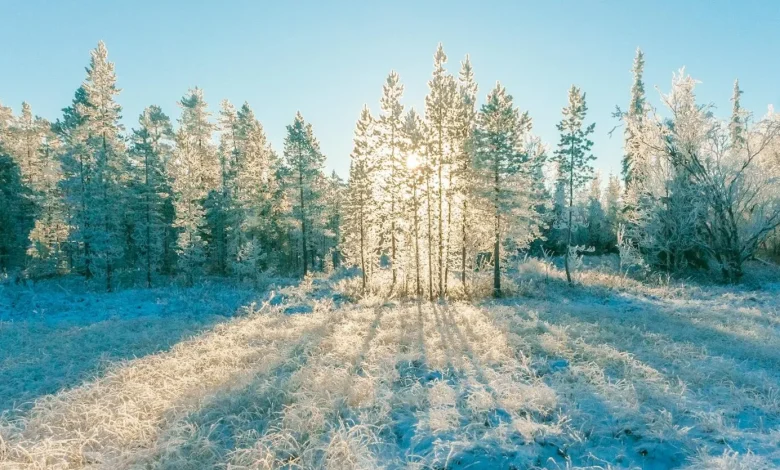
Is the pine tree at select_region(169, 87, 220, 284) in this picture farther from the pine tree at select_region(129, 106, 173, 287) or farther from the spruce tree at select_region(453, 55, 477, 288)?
the spruce tree at select_region(453, 55, 477, 288)

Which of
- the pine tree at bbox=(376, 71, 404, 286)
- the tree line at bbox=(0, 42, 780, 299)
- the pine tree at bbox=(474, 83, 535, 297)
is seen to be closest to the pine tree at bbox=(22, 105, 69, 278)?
the tree line at bbox=(0, 42, 780, 299)

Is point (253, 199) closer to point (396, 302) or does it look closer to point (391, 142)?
point (391, 142)

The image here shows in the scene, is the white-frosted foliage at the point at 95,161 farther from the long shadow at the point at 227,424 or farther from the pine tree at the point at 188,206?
the long shadow at the point at 227,424

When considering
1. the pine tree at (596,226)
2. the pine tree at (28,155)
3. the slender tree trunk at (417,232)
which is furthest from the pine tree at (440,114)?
the pine tree at (28,155)

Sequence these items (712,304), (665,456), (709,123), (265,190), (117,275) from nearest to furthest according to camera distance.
A: (665,456) → (712,304) → (709,123) → (117,275) → (265,190)

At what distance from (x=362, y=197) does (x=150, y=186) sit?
1761 centimetres

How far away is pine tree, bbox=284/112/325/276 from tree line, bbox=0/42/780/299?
144 mm

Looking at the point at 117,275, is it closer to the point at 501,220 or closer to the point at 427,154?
the point at 427,154

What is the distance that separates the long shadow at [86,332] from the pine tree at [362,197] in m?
8.23

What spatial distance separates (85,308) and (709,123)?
1451 inches

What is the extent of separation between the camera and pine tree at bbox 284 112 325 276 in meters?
35.5

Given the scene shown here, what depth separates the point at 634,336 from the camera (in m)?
10.5

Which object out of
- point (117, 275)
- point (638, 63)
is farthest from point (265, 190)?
point (638, 63)

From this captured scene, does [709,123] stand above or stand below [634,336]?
above
